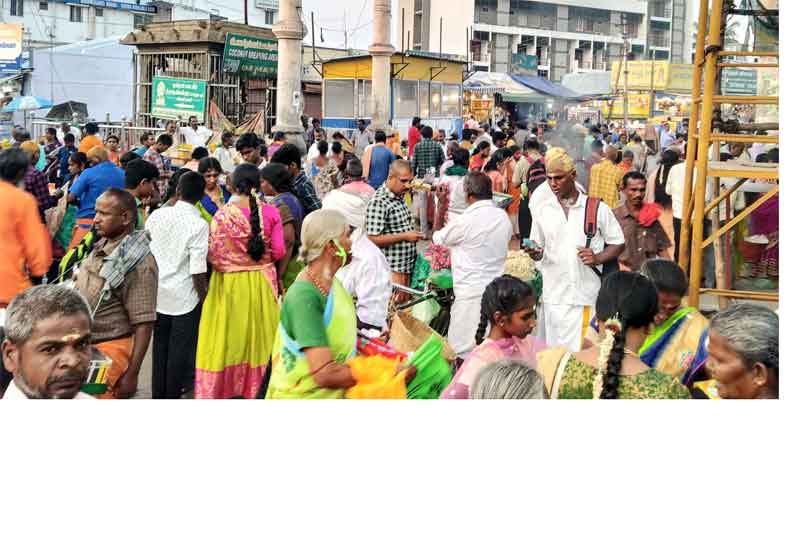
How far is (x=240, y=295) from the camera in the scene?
213 inches

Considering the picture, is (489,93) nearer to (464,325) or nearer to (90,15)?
(90,15)

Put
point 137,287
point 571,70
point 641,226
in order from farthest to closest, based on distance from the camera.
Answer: point 571,70 → point 641,226 → point 137,287

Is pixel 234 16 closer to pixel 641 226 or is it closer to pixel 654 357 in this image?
pixel 641 226

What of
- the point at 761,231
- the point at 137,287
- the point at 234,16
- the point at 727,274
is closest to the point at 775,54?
the point at 727,274

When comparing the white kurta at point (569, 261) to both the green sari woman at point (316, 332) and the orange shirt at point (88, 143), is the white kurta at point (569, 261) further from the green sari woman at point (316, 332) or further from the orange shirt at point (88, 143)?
the orange shirt at point (88, 143)

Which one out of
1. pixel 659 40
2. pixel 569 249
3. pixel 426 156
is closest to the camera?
pixel 569 249

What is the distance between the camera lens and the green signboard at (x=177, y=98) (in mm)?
15312

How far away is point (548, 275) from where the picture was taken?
5.21 metres

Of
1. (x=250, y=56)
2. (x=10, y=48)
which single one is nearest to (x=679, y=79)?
(x=10, y=48)

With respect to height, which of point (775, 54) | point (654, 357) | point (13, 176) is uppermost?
point (775, 54)

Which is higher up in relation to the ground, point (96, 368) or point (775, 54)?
point (775, 54)

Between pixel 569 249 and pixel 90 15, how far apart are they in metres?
37.3

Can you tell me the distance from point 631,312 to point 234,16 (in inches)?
1487
